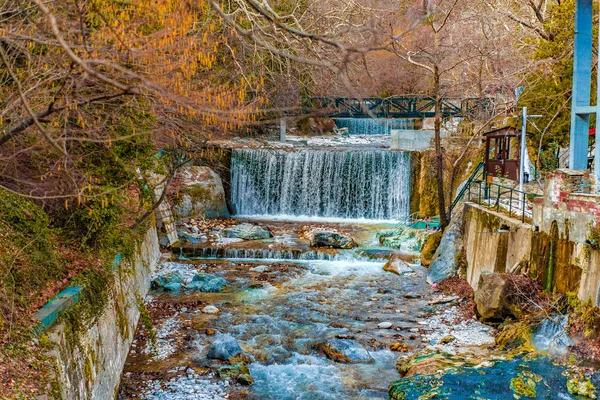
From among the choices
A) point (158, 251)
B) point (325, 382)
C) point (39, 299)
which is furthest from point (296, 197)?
point (39, 299)

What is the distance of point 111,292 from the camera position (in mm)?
9125

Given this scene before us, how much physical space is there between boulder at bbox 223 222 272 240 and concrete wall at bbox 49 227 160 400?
7.44 metres

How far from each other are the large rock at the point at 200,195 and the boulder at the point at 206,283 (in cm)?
705

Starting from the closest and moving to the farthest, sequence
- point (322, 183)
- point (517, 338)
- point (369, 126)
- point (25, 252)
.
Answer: point (25, 252) → point (517, 338) → point (322, 183) → point (369, 126)

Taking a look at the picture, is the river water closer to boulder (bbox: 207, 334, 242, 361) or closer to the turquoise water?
boulder (bbox: 207, 334, 242, 361)

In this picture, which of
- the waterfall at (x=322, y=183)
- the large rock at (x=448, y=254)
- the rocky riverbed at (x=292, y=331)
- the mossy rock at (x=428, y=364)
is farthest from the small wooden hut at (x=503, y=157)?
the mossy rock at (x=428, y=364)

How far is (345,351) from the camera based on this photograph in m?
10.8

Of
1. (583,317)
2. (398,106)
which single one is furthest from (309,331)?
(398,106)

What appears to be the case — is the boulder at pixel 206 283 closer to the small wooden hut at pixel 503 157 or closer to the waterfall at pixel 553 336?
the waterfall at pixel 553 336

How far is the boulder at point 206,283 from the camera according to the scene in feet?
49.0

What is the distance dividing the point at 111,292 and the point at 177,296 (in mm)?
5277

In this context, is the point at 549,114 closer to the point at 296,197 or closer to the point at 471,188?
the point at 471,188

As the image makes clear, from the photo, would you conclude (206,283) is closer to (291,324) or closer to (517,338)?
(291,324)

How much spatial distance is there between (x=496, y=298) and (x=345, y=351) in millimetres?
3105
